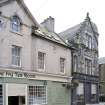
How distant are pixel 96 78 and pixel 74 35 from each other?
756 cm

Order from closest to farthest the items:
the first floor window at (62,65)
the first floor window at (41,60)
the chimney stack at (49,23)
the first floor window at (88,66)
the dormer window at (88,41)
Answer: the first floor window at (41,60), the first floor window at (62,65), the chimney stack at (49,23), the first floor window at (88,66), the dormer window at (88,41)

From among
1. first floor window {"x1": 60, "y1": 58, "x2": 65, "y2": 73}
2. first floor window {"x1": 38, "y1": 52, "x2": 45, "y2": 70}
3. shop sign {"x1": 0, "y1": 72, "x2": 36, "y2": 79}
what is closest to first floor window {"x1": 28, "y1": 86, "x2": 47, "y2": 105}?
shop sign {"x1": 0, "y1": 72, "x2": 36, "y2": 79}

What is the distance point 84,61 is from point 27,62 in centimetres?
1148

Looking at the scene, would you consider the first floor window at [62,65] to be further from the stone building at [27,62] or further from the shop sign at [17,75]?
the shop sign at [17,75]

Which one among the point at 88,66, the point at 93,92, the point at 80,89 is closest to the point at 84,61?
the point at 88,66

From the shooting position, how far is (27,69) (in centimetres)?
2384

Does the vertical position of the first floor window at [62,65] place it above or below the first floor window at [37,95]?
Result: above

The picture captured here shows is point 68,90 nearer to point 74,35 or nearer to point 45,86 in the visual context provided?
point 45,86

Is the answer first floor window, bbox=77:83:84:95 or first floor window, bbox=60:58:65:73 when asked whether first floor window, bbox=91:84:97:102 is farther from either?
first floor window, bbox=60:58:65:73

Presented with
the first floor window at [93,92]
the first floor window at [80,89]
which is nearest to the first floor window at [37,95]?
the first floor window at [80,89]

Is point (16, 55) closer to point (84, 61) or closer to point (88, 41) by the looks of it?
point (84, 61)

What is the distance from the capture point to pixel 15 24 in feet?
76.1

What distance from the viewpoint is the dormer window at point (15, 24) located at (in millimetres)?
22828

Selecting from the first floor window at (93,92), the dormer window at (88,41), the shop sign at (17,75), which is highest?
the dormer window at (88,41)
